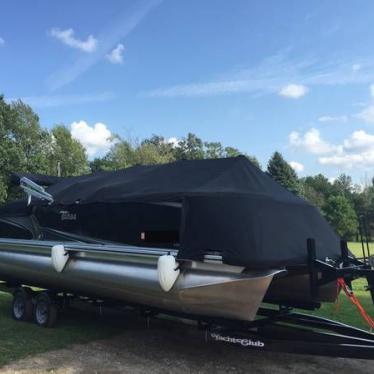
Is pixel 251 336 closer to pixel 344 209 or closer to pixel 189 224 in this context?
pixel 189 224

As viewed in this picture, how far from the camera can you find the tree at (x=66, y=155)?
57.2m

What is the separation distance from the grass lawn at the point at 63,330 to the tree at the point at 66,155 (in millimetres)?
47900

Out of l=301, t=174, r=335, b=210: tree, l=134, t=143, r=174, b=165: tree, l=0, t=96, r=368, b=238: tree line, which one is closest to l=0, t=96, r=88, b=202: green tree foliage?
l=0, t=96, r=368, b=238: tree line

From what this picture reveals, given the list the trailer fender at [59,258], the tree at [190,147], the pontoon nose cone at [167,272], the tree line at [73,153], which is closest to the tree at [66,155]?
the tree line at [73,153]

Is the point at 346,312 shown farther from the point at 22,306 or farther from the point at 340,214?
the point at 340,214

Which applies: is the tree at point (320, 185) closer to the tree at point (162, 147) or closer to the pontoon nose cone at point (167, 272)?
the tree at point (162, 147)

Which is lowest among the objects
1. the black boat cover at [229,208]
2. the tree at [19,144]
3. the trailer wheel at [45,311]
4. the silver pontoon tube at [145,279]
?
the trailer wheel at [45,311]

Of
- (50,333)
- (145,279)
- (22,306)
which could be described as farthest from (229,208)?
(22,306)

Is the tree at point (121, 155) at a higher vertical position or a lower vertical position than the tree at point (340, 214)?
higher

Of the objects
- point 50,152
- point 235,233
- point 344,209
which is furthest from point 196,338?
point 344,209

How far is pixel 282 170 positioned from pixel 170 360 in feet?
201

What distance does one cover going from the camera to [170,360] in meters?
6.39

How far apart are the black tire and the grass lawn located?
14 centimetres

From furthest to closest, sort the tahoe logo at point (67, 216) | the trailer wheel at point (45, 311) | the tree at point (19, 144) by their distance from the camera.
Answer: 1. the tree at point (19, 144)
2. the trailer wheel at point (45, 311)
3. the tahoe logo at point (67, 216)
